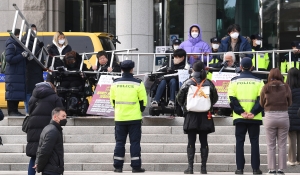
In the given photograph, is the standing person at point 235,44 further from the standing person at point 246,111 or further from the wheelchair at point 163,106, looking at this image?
the standing person at point 246,111

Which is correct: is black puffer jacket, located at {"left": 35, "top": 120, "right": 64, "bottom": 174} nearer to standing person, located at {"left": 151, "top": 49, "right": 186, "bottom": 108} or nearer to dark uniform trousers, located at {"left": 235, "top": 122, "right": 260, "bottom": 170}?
dark uniform trousers, located at {"left": 235, "top": 122, "right": 260, "bottom": 170}

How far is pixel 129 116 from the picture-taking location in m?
15.9

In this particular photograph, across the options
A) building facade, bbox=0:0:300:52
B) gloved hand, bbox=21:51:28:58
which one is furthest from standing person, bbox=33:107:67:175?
building facade, bbox=0:0:300:52

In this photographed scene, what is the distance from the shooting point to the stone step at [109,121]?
60.4 feet

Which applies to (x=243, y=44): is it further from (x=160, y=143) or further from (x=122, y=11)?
(x=122, y=11)

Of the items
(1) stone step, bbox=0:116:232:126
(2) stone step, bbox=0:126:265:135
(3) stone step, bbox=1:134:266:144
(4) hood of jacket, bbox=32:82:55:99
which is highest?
(4) hood of jacket, bbox=32:82:55:99

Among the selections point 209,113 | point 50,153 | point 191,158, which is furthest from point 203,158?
point 50,153

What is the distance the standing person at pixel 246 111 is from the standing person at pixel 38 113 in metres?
3.12

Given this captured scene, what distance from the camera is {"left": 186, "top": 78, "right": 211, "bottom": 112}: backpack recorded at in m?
15.4

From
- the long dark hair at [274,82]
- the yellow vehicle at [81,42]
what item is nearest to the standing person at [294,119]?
the long dark hair at [274,82]

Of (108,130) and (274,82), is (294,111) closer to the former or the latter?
(274,82)

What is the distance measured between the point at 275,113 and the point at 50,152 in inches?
180

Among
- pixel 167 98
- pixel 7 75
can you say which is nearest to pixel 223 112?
pixel 167 98

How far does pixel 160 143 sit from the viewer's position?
Answer: 58.5ft
